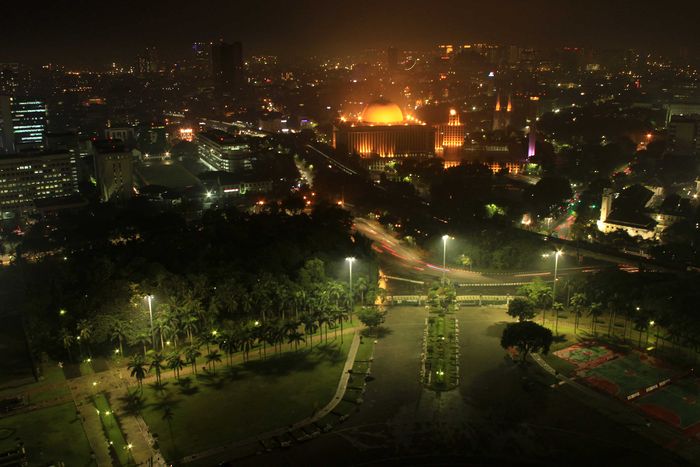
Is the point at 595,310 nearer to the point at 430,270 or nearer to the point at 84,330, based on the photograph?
the point at 430,270

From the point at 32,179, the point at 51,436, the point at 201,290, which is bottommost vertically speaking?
the point at 51,436

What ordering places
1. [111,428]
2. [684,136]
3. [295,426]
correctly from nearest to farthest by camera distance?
1. [295,426]
2. [111,428]
3. [684,136]

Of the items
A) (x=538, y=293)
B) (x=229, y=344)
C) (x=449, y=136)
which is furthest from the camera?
(x=449, y=136)

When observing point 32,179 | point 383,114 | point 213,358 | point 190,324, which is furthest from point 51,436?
point 383,114

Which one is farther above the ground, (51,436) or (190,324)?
(190,324)

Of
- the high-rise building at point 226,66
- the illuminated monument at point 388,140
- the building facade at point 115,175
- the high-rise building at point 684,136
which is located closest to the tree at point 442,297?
the building facade at point 115,175

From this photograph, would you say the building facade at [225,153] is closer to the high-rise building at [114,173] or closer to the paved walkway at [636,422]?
the high-rise building at [114,173]

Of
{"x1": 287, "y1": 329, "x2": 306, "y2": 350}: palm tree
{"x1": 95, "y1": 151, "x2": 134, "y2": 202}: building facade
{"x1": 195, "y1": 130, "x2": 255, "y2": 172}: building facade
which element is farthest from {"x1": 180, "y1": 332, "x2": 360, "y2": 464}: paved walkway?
{"x1": 195, "y1": 130, "x2": 255, "y2": 172}: building facade
